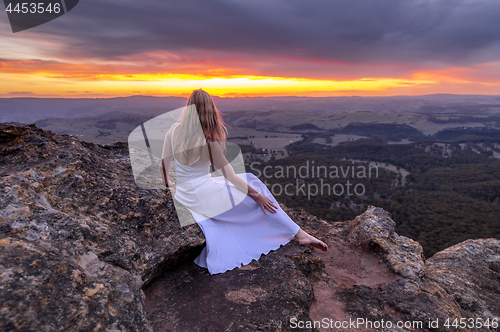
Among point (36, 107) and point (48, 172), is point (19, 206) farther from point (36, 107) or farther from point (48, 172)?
point (36, 107)

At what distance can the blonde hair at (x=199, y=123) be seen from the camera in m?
4.10

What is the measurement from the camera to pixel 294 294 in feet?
12.0

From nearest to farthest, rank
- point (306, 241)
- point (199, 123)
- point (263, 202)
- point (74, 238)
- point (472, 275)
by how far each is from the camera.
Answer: point (74, 238) → point (199, 123) → point (263, 202) → point (306, 241) → point (472, 275)

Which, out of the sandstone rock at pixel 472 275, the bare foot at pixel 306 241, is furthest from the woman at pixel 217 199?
the sandstone rock at pixel 472 275

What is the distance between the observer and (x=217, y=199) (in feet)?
14.7

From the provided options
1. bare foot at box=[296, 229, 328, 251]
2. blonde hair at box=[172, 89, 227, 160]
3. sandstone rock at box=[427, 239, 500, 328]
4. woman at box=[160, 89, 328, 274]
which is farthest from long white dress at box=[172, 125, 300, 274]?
sandstone rock at box=[427, 239, 500, 328]

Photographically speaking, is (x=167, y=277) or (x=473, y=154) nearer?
(x=167, y=277)

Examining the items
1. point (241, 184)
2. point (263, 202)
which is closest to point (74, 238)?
point (241, 184)

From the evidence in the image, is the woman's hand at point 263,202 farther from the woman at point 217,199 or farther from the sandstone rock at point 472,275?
the sandstone rock at point 472,275

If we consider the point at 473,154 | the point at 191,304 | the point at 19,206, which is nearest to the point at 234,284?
the point at 191,304

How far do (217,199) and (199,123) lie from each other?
4.35 feet

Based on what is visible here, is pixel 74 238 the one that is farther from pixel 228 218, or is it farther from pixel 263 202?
pixel 263 202

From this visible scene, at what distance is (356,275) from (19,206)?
17.8ft

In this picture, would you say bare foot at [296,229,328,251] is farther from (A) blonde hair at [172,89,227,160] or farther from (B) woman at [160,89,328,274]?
(A) blonde hair at [172,89,227,160]
